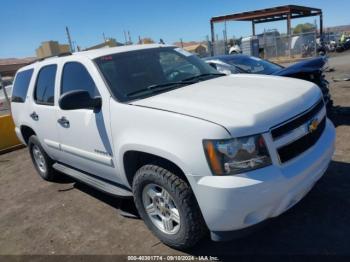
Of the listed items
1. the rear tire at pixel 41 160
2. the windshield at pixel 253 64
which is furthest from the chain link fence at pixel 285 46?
the rear tire at pixel 41 160

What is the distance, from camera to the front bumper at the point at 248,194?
2.55 m

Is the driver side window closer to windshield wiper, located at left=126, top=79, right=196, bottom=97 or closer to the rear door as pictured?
the rear door

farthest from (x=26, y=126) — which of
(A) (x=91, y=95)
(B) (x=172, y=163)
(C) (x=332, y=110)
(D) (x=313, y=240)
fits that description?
(C) (x=332, y=110)

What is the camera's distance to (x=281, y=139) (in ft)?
9.05

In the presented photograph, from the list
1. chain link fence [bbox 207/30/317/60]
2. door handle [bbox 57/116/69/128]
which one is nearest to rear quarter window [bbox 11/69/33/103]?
door handle [bbox 57/116/69/128]

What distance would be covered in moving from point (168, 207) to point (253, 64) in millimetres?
5575

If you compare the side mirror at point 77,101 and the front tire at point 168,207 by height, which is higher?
the side mirror at point 77,101

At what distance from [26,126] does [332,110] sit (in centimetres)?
584

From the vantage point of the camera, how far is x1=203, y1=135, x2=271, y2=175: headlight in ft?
8.57

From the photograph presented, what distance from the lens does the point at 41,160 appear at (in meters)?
5.80

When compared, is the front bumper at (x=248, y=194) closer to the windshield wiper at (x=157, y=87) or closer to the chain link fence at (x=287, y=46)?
the windshield wiper at (x=157, y=87)

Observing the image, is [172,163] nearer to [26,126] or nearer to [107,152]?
[107,152]

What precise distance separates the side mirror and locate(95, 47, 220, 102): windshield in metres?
0.22

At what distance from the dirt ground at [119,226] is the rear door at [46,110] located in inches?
31.5
